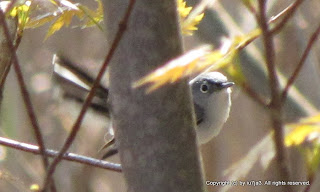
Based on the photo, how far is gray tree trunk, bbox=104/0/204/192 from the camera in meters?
0.79

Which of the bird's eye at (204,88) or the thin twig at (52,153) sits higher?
the bird's eye at (204,88)

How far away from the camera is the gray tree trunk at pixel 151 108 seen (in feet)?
2.61

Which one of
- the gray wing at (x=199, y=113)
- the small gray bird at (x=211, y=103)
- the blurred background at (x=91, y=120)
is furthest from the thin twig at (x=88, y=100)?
the blurred background at (x=91, y=120)

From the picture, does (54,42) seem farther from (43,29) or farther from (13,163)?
(13,163)

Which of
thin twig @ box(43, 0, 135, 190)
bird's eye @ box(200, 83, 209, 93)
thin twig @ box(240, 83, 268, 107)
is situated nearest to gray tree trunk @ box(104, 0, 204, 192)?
thin twig @ box(43, 0, 135, 190)

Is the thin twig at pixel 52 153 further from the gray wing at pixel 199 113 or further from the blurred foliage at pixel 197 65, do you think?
the gray wing at pixel 199 113

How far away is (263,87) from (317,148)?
65.0 inches

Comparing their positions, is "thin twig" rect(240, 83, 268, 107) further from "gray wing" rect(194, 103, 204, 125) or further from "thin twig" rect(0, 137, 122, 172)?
"gray wing" rect(194, 103, 204, 125)

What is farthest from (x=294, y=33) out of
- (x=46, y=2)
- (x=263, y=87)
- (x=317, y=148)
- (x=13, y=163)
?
(x=317, y=148)

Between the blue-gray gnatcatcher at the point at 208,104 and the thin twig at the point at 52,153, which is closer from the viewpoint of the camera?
the thin twig at the point at 52,153

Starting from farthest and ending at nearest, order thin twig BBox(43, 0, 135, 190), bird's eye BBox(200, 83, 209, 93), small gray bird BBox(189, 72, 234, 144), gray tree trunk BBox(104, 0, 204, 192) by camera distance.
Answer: bird's eye BBox(200, 83, 209, 93) → small gray bird BBox(189, 72, 234, 144) → gray tree trunk BBox(104, 0, 204, 192) → thin twig BBox(43, 0, 135, 190)

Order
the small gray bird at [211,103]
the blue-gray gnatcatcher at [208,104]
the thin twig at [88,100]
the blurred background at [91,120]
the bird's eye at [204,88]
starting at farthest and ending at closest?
the blurred background at [91,120]
the bird's eye at [204,88]
the small gray bird at [211,103]
the blue-gray gnatcatcher at [208,104]
the thin twig at [88,100]

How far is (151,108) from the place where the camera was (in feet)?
2.66

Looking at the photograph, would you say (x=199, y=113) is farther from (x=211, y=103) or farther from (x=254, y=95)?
(x=254, y=95)
